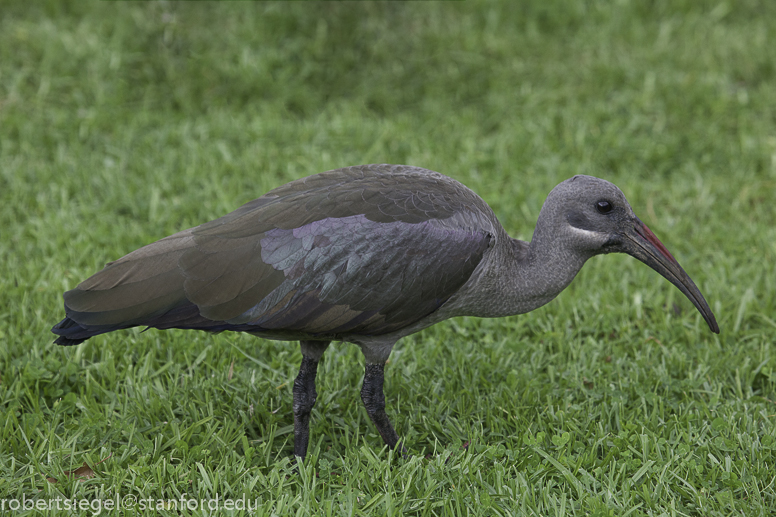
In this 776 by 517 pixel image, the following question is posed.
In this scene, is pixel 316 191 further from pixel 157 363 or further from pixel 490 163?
pixel 490 163

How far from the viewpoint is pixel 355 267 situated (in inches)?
132

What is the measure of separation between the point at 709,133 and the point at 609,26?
2159mm

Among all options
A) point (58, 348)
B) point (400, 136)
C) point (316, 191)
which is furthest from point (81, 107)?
point (316, 191)

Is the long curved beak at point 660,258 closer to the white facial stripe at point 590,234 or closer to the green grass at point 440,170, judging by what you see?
the white facial stripe at point 590,234

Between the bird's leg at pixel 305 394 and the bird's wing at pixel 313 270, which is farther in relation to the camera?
the bird's leg at pixel 305 394

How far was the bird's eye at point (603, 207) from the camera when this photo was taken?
3.55 m

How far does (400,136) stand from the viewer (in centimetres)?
670

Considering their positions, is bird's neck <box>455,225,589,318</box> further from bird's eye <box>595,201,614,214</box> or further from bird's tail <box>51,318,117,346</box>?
bird's tail <box>51,318,117,346</box>

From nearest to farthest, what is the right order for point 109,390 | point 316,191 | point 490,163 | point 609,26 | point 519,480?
point 519,480 < point 316,191 < point 109,390 < point 490,163 < point 609,26

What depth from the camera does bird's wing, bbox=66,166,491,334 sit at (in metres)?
3.31

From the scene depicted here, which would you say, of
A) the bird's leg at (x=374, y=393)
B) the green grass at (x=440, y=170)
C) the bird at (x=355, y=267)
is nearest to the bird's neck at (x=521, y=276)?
the bird at (x=355, y=267)

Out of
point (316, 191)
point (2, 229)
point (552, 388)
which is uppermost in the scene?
point (316, 191)

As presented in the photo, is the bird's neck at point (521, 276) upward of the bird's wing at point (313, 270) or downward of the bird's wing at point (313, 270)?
downward

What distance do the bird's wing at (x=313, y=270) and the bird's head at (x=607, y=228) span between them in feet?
1.40
